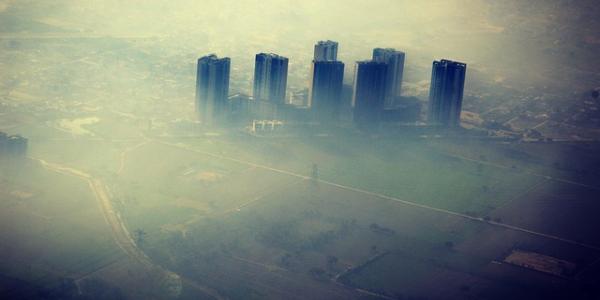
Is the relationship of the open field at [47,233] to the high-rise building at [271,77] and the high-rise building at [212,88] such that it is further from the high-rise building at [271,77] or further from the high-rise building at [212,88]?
the high-rise building at [271,77]

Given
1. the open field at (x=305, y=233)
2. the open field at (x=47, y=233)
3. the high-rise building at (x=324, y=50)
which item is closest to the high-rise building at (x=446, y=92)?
the high-rise building at (x=324, y=50)

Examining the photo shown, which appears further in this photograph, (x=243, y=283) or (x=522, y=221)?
(x=522, y=221)

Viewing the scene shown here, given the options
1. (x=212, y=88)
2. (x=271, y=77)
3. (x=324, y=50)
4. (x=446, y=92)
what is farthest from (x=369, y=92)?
(x=212, y=88)

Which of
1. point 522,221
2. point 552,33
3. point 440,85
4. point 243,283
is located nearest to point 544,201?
point 522,221

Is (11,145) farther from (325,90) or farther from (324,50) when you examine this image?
(324,50)

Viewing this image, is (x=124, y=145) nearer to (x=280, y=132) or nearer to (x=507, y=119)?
(x=280, y=132)
